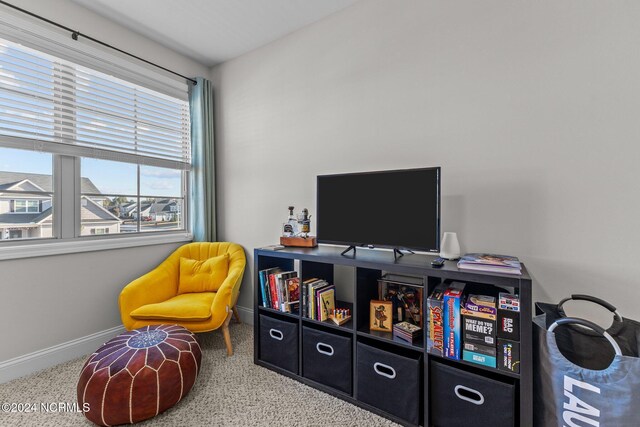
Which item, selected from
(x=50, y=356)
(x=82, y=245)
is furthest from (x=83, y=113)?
(x=50, y=356)

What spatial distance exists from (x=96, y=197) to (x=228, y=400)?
1943mm

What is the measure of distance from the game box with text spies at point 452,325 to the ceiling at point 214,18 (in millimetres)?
2174

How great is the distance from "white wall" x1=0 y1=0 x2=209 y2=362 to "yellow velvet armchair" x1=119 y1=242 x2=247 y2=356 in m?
0.30

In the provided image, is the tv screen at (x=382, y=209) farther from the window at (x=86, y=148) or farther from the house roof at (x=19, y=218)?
the house roof at (x=19, y=218)

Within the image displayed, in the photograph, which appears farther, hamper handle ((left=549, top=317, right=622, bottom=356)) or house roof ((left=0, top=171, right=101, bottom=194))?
house roof ((left=0, top=171, right=101, bottom=194))

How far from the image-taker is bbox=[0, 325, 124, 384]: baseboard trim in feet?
6.18

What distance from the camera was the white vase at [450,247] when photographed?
162 cm

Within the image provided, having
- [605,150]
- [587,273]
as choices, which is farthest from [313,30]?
[587,273]

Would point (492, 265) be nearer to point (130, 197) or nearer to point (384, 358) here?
point (384, 358)

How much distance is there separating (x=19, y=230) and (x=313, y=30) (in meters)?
2.65

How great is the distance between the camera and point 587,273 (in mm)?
1450

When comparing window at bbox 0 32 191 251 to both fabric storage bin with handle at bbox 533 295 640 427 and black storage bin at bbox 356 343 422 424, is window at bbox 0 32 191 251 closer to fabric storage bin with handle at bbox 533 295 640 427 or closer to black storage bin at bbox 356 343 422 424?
black storage bin at bbox 356 343 422 424

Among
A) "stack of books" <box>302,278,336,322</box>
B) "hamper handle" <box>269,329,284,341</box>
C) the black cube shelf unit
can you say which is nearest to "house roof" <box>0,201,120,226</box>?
the black cube shelf unit

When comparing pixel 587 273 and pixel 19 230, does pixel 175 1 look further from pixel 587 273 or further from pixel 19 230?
pixel 587 273
